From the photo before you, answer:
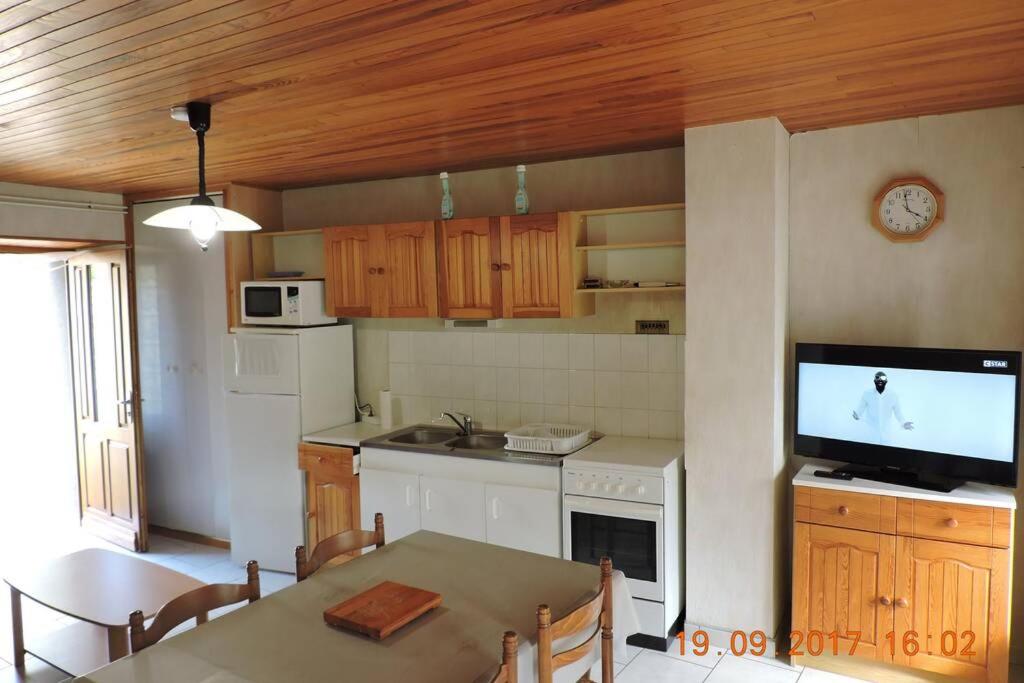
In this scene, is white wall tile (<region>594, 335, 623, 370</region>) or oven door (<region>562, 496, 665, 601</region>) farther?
white wall tile (<region>594, 335, 623, 370</region>)

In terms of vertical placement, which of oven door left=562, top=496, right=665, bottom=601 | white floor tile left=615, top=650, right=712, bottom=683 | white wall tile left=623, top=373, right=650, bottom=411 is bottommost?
white floor tile left=615, top=650, right=712, bottom=683

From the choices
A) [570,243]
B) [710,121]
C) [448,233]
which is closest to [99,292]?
[448,233]

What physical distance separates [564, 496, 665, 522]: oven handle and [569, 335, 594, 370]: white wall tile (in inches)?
33.6

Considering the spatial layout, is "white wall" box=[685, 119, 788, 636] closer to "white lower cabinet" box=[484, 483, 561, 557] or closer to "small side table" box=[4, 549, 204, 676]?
"white lower cabinet" box=[484, 483, 561, 557]

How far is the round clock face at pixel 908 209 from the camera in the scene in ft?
10.6

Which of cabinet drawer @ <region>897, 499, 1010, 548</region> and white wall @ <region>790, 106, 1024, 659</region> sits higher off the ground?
white wall @ <region>790, 106, 1024, 659</region>

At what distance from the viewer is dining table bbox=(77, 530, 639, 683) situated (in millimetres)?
1830

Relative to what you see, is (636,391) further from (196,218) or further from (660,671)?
(196,218)

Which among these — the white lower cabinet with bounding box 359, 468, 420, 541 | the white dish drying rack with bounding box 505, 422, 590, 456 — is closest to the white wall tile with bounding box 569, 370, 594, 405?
the white dish drying rack with bounding box 505, 422, 590, 456

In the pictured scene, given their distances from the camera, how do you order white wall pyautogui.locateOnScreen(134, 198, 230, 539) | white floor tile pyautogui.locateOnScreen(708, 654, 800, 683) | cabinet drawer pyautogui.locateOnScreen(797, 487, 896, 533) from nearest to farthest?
cabinet drawer pyautogui.locateOnScreen(797, 487, 896, 533) → white floor tile pyautogui.locateOnScreen(708, 654, 800, 683) → white wall pyautogui.locateOnScreen(134, 198, 230, 539)

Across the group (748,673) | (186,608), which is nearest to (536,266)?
(748,673)

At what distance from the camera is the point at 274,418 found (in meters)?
4.49

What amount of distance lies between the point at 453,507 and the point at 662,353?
1398mm

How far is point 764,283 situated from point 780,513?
1.10 meters
